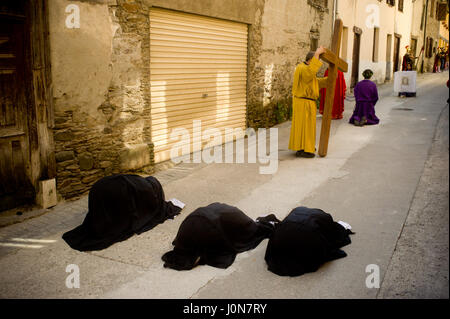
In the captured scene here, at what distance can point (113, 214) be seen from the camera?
15.6ft

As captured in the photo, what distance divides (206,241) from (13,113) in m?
3.09

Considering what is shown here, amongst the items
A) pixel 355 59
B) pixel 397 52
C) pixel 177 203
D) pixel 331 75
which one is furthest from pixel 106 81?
pixel 397 52

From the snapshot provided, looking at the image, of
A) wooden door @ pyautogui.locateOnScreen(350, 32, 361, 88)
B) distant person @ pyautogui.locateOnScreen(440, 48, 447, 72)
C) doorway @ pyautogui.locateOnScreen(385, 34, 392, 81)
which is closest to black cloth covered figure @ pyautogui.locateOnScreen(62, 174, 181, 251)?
wooden door @ pyautogui.locateOnScreen(350, 32, 361, 88)

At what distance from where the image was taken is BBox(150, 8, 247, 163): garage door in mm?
7508

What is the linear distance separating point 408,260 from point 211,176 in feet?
12.2

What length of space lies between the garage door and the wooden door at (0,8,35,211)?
7.63ft

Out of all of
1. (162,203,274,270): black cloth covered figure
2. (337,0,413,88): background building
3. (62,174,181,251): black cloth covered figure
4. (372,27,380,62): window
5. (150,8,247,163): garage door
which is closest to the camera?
(162,203,274,270): black cloth covered figure

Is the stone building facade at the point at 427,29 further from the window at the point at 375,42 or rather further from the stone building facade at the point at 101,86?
the stone building facade at the point at 101,86

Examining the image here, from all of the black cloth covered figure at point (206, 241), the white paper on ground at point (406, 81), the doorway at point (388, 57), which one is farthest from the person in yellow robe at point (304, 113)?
the doorway at point (388, 57)

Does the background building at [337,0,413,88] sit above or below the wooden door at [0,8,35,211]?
above

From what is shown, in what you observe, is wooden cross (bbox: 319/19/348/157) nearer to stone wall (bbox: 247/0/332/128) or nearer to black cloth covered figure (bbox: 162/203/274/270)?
stone wall (bbox: 247/0/332/128)

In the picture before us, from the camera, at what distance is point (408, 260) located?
400cm
